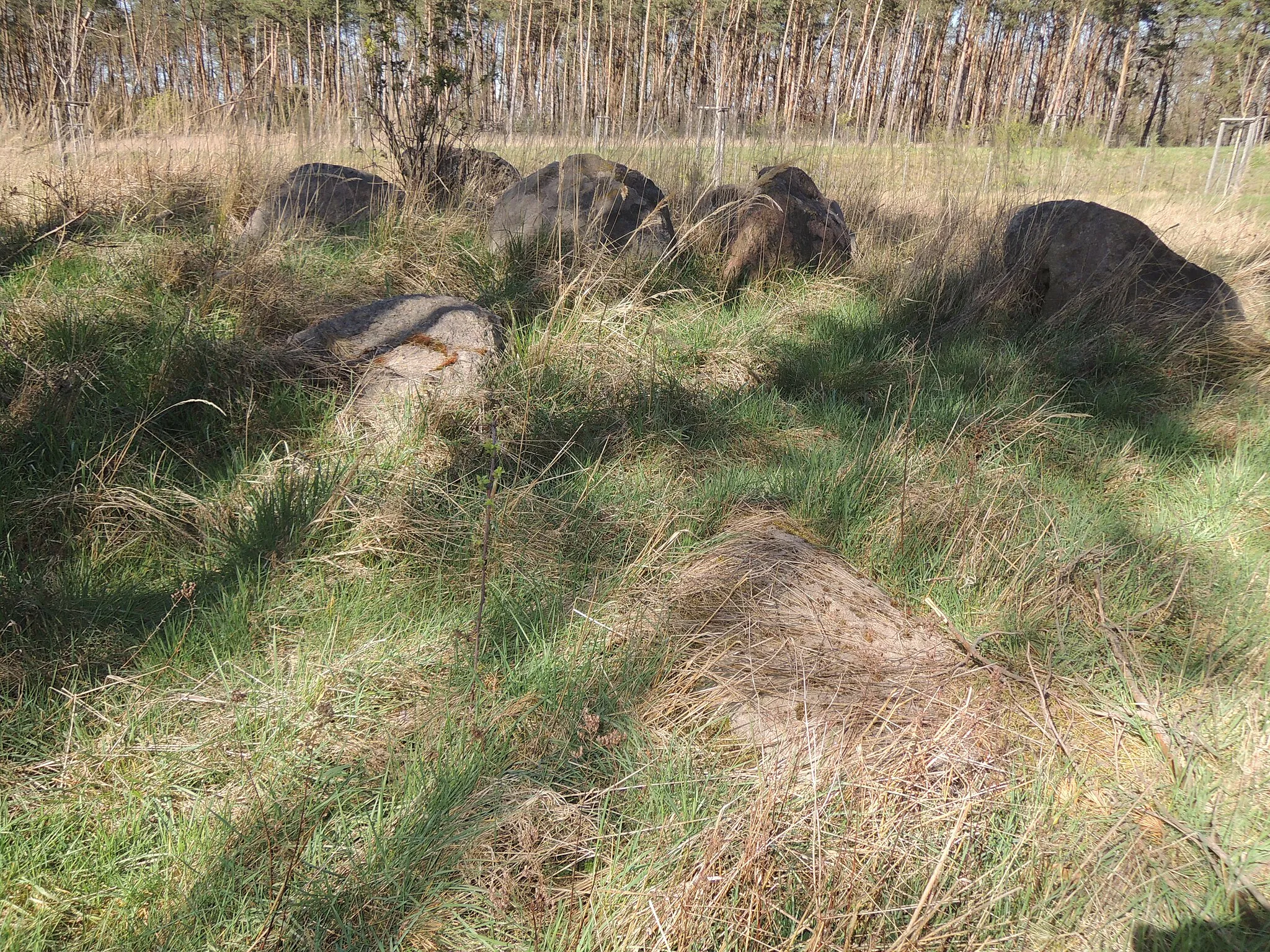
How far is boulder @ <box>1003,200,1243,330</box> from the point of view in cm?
449

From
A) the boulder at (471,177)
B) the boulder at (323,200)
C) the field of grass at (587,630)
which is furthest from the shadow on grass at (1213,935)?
the boulder at (471,177)

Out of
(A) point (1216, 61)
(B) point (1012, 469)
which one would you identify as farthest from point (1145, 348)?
(A) point (1216, 61)

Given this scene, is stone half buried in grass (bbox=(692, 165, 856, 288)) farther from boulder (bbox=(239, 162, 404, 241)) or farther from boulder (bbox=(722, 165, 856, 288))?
boulder (bbox=(239, 162, 404, 241))

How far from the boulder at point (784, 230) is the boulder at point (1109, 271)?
1.17m

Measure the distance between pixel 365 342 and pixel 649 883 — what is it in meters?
2.76

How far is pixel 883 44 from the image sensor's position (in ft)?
29.6

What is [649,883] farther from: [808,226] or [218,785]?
[808,226]

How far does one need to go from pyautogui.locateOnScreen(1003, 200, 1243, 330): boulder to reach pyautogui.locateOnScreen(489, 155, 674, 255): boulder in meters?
2.27

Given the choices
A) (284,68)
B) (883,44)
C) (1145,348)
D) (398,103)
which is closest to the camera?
(1145,348)

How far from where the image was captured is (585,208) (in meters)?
5.10

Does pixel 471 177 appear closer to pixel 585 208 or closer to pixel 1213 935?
pixel 585 208

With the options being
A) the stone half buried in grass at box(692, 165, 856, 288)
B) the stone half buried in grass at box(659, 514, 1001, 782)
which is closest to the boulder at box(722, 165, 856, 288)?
the stone half buried in grass at box(692, 165, 856, 288)

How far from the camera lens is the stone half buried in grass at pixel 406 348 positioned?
3.21 m

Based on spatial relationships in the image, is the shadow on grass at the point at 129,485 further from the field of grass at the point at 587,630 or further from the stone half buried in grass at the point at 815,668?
the stone half buried in grass at the point at 815,668
